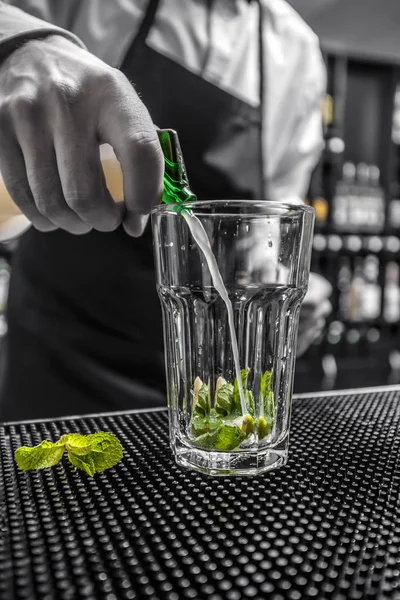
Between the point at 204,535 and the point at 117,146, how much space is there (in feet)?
1.26

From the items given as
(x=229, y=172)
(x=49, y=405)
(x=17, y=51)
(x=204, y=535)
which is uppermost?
(x=17, y=51)

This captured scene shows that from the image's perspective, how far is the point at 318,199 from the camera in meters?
2.73

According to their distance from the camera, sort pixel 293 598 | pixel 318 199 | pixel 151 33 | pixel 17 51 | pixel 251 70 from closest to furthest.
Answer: pixel 293 598 < pixel 17 51 < pixel 151 33 < pixel 251 70 < pixel 318 199

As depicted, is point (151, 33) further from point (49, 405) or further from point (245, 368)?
point (245, 368)

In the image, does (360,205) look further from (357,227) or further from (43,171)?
(43,171)

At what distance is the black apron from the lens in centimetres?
125

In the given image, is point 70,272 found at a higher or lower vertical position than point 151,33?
lower

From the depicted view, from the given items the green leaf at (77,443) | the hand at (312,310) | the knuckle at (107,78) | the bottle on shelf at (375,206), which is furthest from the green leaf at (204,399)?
the bottle on shelf at (375,206)

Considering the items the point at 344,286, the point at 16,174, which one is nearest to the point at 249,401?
the point at 16,174

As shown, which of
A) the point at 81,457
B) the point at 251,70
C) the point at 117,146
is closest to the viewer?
the point at 81,457

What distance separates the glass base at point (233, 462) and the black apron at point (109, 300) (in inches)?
28.2

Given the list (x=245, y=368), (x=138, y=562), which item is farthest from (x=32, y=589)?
(x=245, y=368)

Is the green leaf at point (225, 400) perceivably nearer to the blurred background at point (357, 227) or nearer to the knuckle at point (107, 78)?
the knuckle at point (107, 78)

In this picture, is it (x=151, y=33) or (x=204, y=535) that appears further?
(x=151, y=33)
